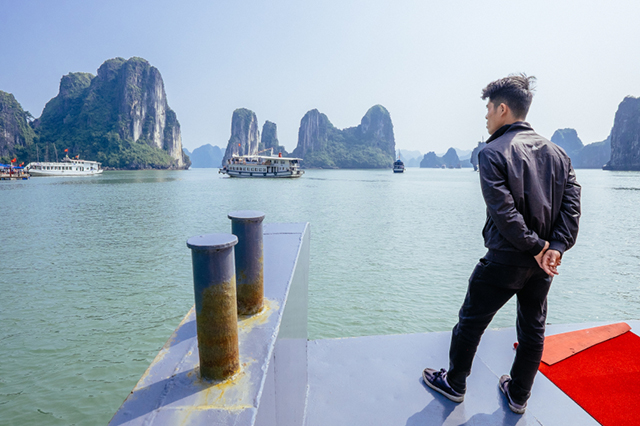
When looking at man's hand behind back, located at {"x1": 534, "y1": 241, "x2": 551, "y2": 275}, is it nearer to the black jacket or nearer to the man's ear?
the black jacket

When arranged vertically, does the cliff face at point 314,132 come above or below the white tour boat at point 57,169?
above

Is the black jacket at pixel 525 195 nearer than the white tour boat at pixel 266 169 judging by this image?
Yes

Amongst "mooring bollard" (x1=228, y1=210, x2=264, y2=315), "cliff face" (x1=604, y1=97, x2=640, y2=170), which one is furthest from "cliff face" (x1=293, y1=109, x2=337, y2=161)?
"mooring bollard" (x1=228, y1=210, x2=264, y2=315)

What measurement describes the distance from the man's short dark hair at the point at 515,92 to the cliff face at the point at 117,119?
124m

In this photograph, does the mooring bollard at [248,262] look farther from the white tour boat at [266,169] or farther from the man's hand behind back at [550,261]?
the white tour boat at [266,169]

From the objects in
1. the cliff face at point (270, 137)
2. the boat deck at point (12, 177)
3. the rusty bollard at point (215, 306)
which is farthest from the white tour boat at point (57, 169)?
the cliff face at point (270, 137)

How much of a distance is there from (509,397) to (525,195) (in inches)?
51.3

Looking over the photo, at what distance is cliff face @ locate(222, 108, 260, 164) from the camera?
149125mm

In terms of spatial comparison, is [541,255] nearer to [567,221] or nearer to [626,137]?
[567,221]

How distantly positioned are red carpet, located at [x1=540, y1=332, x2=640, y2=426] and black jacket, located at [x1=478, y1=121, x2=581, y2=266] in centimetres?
123

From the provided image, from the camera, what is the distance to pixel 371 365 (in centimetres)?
250

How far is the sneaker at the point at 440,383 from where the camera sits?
210 cm

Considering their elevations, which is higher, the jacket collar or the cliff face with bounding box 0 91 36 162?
the cliff face with bounding box 0 91 36 162

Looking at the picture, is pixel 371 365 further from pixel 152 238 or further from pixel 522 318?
pixel 152 238
